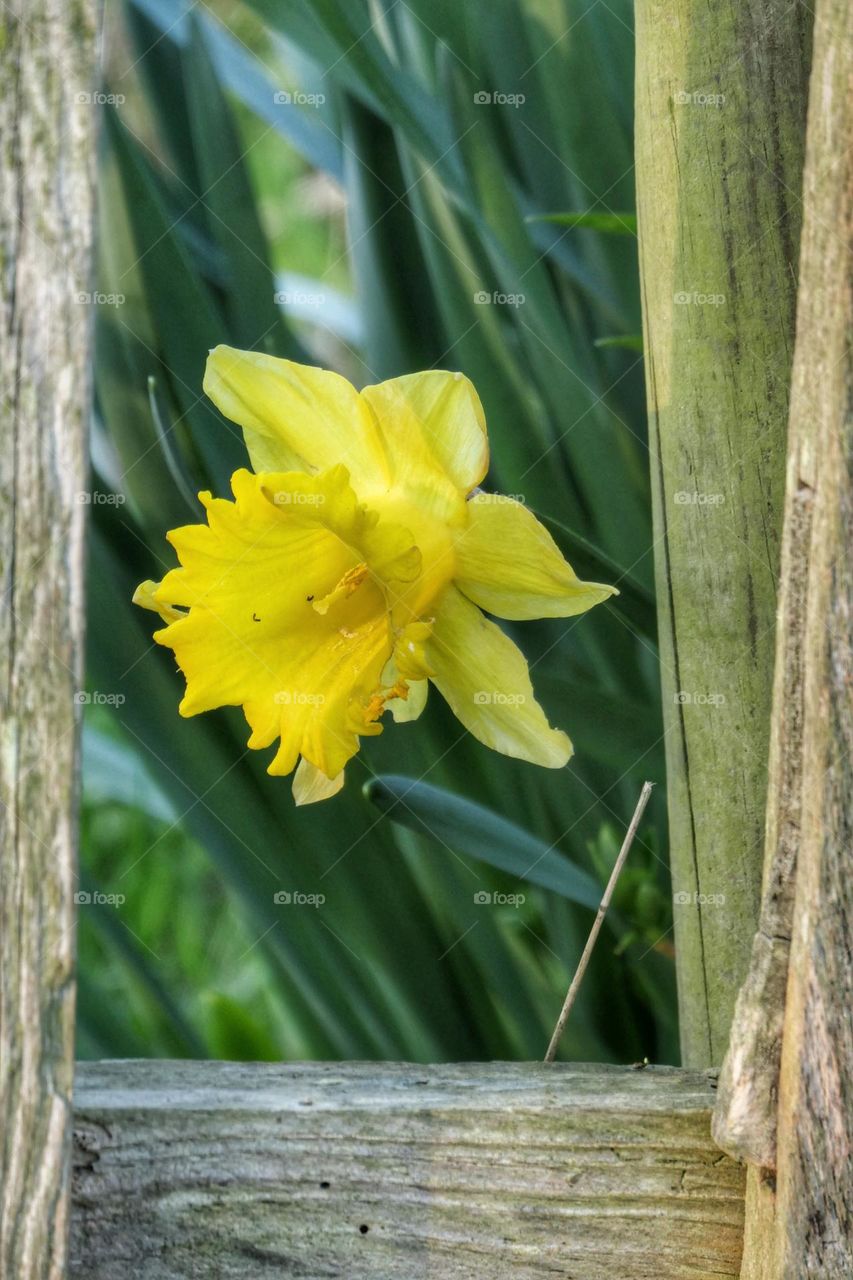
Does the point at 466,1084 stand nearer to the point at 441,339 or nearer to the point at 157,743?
the point at 157,743

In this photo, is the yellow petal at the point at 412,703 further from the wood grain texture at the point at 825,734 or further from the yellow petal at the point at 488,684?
the wood grain texture at the point at 825,734

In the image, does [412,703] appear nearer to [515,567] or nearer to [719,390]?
[515,567]

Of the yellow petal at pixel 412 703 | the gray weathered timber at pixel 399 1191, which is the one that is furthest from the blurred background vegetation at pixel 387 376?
the gray weathered timber at pixel 399 1191

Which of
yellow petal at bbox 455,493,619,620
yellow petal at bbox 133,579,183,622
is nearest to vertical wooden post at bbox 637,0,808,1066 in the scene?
yellow petal at bbox 455,493,619,620

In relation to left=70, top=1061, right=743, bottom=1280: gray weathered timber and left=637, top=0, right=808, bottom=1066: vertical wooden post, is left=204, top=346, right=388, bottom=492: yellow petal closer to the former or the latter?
left=637, top=0, right=808, bottom=1066: vertical wooden post

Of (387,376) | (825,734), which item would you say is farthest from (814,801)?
(387,376)

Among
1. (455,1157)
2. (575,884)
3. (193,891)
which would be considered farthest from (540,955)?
(193,891)

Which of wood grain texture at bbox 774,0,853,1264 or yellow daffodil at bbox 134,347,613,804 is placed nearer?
wood grain texture at bbox 774,0,853,1264

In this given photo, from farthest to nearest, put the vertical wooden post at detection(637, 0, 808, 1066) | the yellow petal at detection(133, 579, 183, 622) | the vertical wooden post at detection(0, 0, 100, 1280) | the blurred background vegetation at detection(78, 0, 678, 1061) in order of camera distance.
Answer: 1. the blurred background vegetation at detection(78, 0, 678, 1061)
2. the yellow petal at detection(133, 579, 183, 622)
3. the vertical wooden post at detection(637, 0, 808, 1066)
4. the vertical wooden post at detection(0, 0, 100, 1280)

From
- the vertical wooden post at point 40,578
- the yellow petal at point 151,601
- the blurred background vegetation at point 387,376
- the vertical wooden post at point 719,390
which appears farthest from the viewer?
the blurred background vegetation at point 387,376
